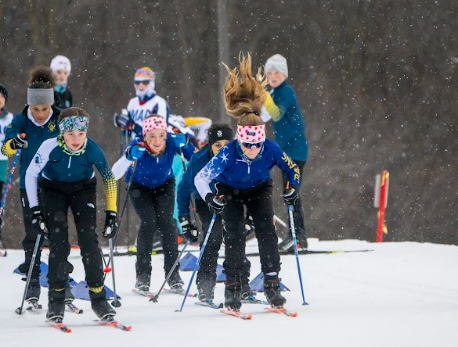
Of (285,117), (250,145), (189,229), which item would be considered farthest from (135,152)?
(285,117)

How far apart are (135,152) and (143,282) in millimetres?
1208

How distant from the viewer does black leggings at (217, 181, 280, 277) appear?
810 centimetres

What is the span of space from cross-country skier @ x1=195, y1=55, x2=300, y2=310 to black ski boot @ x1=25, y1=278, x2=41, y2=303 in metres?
1.59

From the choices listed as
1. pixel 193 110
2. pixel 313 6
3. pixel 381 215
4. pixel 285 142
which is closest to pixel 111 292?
pixel 285 142

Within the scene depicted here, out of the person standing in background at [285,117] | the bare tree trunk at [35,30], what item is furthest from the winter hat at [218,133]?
the bare tree trunk at [35,30]

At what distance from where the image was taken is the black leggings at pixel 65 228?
7.58m

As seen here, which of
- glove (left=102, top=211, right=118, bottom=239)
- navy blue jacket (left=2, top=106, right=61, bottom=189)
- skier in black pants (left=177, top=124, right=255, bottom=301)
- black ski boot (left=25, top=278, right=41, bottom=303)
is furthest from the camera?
skier in black pants (left=177, top=124, right=255, bottom=301)

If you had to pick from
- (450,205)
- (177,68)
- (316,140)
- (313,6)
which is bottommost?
(450,205)

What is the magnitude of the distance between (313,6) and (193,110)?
4134mm

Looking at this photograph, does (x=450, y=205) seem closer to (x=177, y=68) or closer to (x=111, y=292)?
(x=177, y=68)

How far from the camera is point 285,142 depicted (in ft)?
38.3

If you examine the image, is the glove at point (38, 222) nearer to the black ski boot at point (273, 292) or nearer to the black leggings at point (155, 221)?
the black ski boot at point (273, 292)

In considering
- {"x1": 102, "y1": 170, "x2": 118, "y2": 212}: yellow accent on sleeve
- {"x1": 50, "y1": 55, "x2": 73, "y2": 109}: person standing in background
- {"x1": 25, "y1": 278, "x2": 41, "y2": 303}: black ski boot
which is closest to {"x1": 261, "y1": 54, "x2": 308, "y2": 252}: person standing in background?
{"x1": 50, "y1": 55, "x2": 73, "y2": 109}: person standing in background

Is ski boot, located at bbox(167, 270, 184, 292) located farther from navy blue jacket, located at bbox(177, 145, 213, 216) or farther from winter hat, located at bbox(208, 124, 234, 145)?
winter hat, located at bbox(208, 124, 234, 145)
